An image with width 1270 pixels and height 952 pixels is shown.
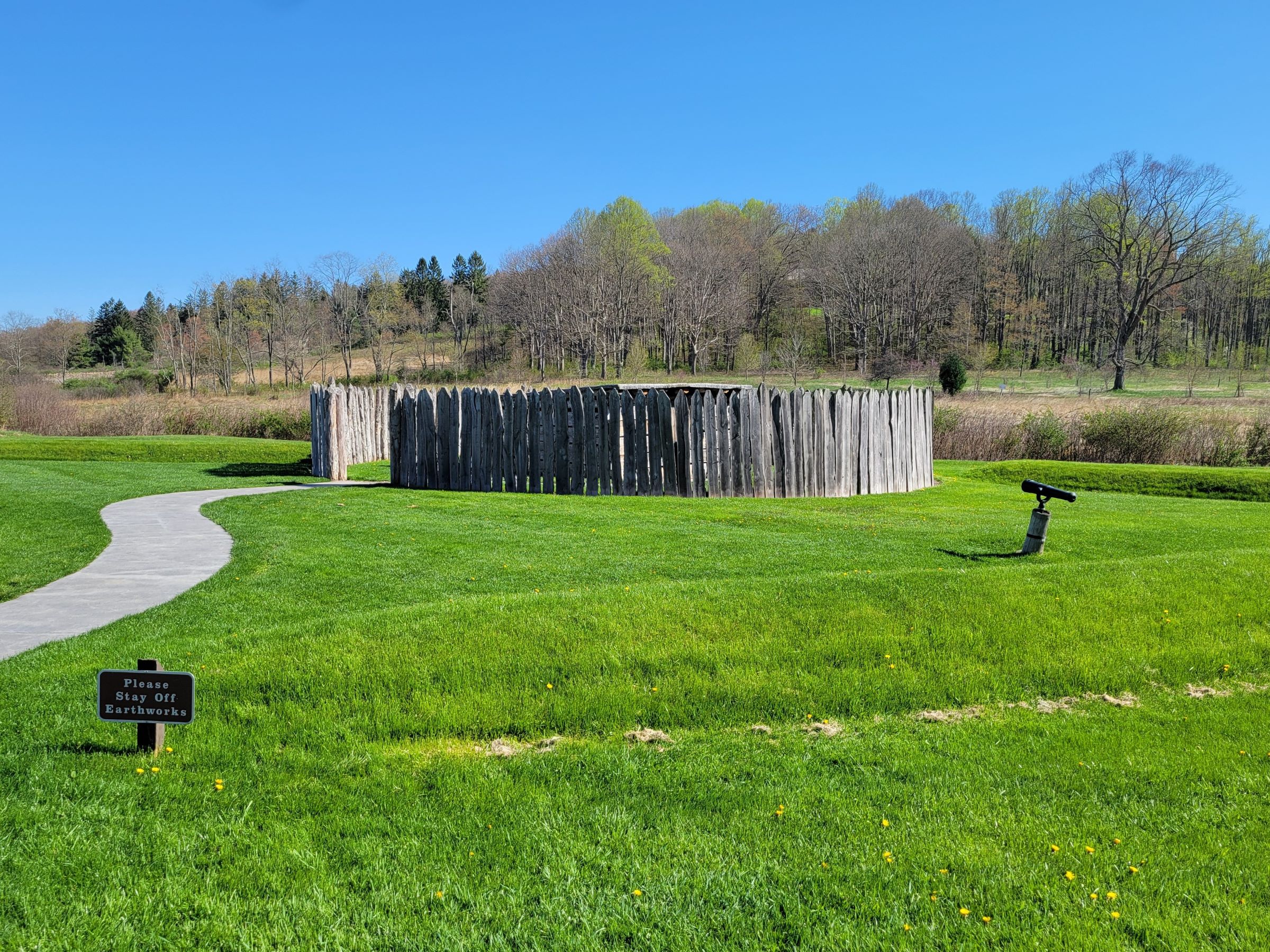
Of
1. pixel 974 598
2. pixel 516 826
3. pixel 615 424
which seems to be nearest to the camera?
pixel 516 826

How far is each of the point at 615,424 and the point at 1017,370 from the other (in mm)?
63007

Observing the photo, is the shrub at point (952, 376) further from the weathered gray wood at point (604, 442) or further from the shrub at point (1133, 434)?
the weathered gray wood at point (604, 442)

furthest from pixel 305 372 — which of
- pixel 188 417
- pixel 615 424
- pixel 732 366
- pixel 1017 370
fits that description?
pixel 615 424

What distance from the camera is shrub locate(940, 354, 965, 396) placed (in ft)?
138

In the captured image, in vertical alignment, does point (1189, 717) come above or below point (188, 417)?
below

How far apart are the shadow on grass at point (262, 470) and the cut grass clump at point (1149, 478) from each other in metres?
15.9

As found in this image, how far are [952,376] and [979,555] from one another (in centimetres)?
3488

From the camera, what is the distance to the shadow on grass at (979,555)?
953 cm

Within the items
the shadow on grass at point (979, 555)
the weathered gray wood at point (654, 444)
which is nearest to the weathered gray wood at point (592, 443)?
the weathered gray wood at point (654, 444)

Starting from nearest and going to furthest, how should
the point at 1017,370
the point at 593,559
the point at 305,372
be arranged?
the point at 593,559
the point at 1017,370
the point at 305,372

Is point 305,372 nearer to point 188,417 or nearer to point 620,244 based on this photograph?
point 620,244

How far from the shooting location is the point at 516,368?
7194 centimetres

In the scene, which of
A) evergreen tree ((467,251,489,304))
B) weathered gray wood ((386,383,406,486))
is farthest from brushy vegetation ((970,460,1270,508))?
evergreen tree ((467,251,489,304))

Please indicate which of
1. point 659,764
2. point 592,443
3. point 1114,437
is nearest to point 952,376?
point 1114,437
